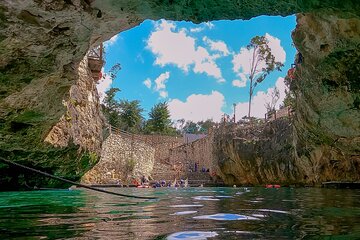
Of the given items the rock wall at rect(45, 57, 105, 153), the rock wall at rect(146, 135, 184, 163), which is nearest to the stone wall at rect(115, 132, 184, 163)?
the rock wall at rect(146, 135, 184, 163)

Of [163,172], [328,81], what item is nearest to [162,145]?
[163,172]

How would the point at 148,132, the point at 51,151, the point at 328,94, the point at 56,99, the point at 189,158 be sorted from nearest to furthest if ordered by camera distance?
the point at 328,94 → the point at 56,99 → the point at 51,151 → the point at 189,158 → the point at 148,132

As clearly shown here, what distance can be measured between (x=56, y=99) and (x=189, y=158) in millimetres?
25975

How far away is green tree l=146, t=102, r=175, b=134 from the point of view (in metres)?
40.2

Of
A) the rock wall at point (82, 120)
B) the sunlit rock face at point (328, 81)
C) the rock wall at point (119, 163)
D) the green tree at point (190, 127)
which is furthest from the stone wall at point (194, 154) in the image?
the green tree at point (190, 127)

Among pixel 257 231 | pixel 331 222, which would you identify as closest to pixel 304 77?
pixel 331 222

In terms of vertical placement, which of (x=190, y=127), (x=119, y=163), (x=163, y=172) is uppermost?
(x=190, y=127)

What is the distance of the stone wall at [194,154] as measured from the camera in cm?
3010

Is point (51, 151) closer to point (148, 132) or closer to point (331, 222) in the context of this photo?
point (331, 222)

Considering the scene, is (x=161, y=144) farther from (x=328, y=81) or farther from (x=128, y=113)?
(x=328, y=81)

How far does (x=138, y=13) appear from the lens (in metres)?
5.79

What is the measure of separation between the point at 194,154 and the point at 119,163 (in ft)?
31.7

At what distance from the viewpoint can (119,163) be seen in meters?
25.6

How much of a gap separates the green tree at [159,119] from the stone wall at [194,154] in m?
5.83
